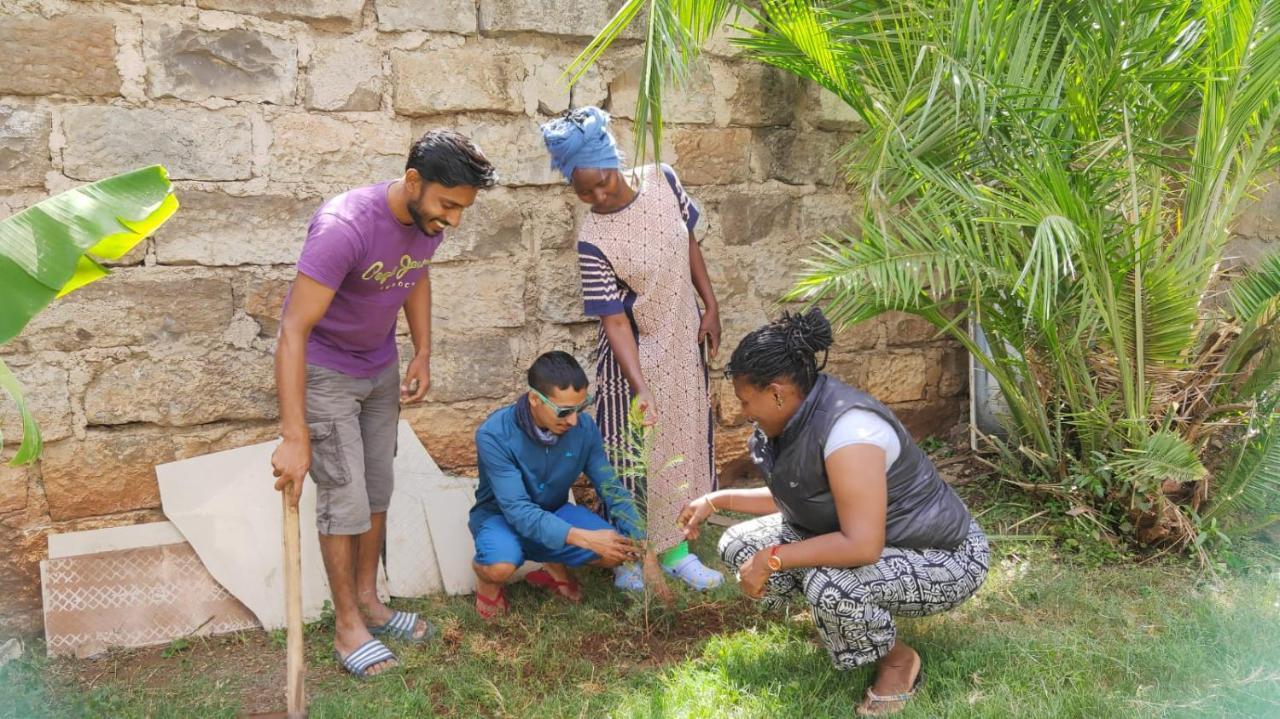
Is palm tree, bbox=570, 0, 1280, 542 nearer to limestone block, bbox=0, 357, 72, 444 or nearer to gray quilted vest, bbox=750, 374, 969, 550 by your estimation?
gray quilted vest, bbox=750, 374, 969, 550

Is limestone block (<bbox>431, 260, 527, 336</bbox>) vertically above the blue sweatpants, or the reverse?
limestone block (<bbox>431, 260, 527, 336</bbox>)

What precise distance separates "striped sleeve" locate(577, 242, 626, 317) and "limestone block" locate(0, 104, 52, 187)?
1.86 m

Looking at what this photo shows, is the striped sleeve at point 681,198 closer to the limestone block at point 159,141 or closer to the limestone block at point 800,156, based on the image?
the limestone block at point 800,156

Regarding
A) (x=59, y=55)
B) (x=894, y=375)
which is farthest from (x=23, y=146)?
(x=894, y=375)

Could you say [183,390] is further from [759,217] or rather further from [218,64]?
[759,217]

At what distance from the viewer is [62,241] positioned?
2.58m

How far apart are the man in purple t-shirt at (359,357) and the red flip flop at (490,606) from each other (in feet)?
0.71

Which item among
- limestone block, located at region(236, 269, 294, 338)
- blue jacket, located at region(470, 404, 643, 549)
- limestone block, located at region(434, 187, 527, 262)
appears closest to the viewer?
blue jacket, located at region(470, 404, 643, 549)

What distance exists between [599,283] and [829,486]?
1314 mm

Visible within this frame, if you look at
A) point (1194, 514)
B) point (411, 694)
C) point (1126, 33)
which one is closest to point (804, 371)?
point (411, 694)

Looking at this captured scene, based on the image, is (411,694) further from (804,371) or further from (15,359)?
(15,359)

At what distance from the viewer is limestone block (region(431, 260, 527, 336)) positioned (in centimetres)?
451

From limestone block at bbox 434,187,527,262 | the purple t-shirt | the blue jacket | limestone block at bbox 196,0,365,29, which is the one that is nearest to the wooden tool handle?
the purple t-shirt

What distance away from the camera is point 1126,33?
12.5ft
